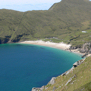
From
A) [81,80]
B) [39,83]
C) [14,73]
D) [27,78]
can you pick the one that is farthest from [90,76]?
[14,73]

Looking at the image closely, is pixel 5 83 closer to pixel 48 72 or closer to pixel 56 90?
pixel 48 72

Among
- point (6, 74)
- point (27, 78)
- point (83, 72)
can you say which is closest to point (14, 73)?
point (6, 74)

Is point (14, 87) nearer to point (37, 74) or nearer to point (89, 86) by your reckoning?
point (37, 74)

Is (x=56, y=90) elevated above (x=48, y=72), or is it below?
above

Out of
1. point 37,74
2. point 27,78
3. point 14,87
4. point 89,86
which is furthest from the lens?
point 37,74

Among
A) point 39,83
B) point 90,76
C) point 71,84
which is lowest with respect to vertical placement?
point 39,83

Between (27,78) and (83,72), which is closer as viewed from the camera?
(83,72)

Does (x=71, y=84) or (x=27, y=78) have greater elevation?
→ (x=71, y=84)

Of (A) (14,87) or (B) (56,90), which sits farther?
(A) (14,87)

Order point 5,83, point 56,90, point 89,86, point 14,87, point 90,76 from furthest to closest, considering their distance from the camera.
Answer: point 5,83 < point 14,87 < point 56,90 < point 90,76 < point 89,86
